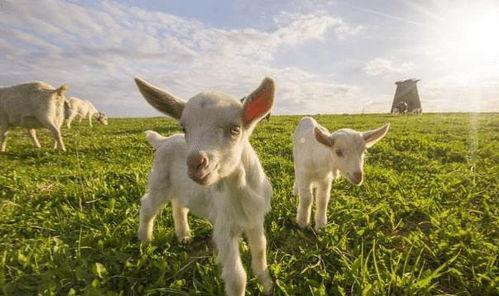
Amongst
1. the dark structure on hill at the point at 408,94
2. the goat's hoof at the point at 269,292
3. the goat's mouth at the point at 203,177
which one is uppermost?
the dark structure on hill at the point at 408,94

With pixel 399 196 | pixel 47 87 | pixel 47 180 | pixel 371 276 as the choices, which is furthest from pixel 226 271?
pixel 47 87

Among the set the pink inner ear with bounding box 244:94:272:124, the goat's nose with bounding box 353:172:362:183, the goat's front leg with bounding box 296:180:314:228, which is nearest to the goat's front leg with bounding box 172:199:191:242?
the goat's front leg with bounding box 296:180:314:228

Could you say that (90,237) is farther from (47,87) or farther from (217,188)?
(47,87)

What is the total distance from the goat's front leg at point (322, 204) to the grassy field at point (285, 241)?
0.17m

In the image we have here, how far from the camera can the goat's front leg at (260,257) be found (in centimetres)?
356

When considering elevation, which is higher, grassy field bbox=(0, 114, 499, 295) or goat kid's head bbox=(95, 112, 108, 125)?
goat kid's head bbox=(95, 112, 108, 125)

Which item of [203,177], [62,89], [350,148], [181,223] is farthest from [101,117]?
[203,177]

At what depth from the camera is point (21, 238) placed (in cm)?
475

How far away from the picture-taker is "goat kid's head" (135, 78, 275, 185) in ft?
8.47

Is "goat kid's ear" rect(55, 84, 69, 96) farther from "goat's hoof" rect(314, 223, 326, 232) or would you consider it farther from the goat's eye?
the goat's eye

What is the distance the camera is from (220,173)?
2.80m

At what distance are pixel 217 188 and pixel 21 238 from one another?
3404mm

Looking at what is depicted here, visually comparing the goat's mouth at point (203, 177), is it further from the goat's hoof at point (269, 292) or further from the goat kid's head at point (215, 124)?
the goat's hoof at point (269, 292)

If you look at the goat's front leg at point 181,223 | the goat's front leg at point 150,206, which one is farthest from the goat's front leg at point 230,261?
the goat's front leg at point 181,223
